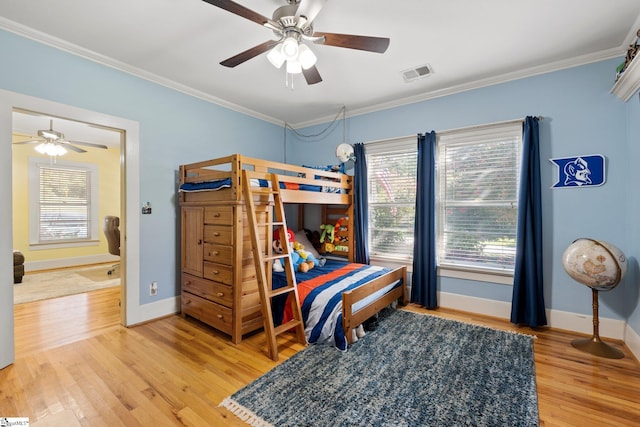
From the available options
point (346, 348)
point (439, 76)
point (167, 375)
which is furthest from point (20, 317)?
point (439, 76)

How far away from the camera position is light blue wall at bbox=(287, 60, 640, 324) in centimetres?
260

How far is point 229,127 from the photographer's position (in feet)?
13.0

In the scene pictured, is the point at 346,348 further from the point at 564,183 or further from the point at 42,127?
the point at 42,127

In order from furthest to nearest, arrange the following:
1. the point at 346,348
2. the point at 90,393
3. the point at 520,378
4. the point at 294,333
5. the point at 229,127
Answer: the point at 229,127 → the point at 294,333 → the point at 346,348 → the point at 520,378 → the point at 90,393

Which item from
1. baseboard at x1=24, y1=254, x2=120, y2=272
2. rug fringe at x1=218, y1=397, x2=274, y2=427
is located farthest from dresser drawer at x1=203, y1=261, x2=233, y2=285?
baseboard at x1=24, y1=254, x2=120, y2=272

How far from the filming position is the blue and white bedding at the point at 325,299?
8.31 ft

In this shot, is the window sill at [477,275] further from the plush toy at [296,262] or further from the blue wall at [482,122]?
the plush toy at [296,262]

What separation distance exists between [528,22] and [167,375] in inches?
149

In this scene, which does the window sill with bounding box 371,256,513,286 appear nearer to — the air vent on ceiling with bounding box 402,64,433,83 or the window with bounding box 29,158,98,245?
the air vent on ceiling with bounding box 402,64,433,83

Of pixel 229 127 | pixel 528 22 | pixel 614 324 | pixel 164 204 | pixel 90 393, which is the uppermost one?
pixel 528 22

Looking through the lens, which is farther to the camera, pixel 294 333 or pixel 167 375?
pixel 294 333

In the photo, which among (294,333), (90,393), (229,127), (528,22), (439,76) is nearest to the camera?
(90,393)

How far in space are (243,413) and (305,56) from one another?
233cm

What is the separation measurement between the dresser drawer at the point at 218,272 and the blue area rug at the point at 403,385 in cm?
93
